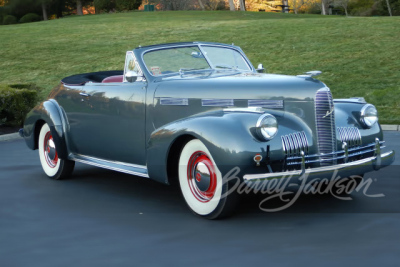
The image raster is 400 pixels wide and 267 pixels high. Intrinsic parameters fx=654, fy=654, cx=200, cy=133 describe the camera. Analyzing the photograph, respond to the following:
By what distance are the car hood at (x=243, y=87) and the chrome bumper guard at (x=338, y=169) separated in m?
0.70

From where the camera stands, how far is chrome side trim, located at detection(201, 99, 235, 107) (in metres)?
6.37

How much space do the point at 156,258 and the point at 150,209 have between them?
1.74 metres

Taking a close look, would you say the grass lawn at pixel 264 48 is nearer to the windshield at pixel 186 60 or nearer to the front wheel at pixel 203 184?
the windshield at pixel 186 60

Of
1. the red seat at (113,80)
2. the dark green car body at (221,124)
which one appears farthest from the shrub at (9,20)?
the dark green car body at (221,124)

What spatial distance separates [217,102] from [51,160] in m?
3.05

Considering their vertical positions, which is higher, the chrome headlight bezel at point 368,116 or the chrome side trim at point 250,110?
the chrome side trim at point 250,110

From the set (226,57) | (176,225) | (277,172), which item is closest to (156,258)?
(176,225)

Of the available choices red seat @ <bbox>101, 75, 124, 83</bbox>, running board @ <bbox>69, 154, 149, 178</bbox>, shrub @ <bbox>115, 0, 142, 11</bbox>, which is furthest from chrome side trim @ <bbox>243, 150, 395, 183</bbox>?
shrub @ <bbox>115, 0, 142, 11</bbox>

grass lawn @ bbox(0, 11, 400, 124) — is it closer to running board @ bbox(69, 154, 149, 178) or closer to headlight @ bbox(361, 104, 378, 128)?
headlight @ bbox(361, 104, 378, 128)

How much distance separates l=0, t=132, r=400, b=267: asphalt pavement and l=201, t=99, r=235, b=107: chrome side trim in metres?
1.05

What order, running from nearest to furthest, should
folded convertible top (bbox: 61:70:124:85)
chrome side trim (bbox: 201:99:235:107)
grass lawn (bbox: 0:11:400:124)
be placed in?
chrome side trim (bbox: 201:99:235:107), folded convertible top (bbox: 61:70:124:85), grass lawn (bbox: 0:11:400:124)

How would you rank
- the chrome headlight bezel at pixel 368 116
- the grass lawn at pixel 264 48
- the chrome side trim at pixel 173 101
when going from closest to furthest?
the chrome side trim at pixel 173 101 → the chrome headlight bezel at pixel 368 116 → the grass lawn at pixel 264 48

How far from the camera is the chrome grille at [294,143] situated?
5.86 metres

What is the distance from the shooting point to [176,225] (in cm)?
586
